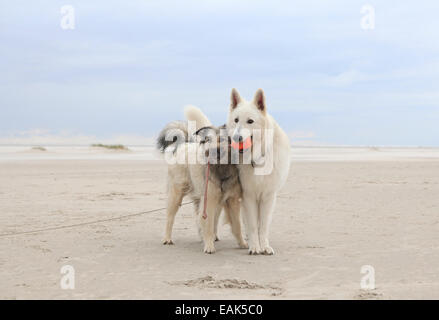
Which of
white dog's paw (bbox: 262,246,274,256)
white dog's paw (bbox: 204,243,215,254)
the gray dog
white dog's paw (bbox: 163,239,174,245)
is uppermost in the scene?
the gray dog

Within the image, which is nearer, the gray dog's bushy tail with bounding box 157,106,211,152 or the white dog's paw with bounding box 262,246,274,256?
the white dog's paw with bounding box 262,246,274,256

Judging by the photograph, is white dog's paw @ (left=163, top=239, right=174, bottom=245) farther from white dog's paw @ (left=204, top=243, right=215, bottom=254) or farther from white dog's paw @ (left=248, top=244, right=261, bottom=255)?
white dog's paw @ (left=248, top=244, right=261, bottom=255)

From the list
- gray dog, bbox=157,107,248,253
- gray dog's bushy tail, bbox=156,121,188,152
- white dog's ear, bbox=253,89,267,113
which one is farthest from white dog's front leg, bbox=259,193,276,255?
gray dog's bushy tail, bbox=156,121,188,152

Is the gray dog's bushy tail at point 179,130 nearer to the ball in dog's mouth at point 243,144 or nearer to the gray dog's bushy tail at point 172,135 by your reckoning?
the gray dog's bushy tail at point 172,135

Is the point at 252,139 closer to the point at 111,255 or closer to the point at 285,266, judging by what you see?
the point at 285,266

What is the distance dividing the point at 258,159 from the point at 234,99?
30.3 inches

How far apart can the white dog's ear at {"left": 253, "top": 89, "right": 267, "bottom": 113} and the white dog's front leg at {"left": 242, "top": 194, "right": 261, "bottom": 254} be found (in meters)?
1.11

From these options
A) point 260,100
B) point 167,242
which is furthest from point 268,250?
point 260,100

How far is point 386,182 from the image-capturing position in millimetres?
14531

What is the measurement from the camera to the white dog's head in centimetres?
555

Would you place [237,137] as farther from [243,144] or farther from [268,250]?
[268,250]

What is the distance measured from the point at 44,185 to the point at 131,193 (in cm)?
313
